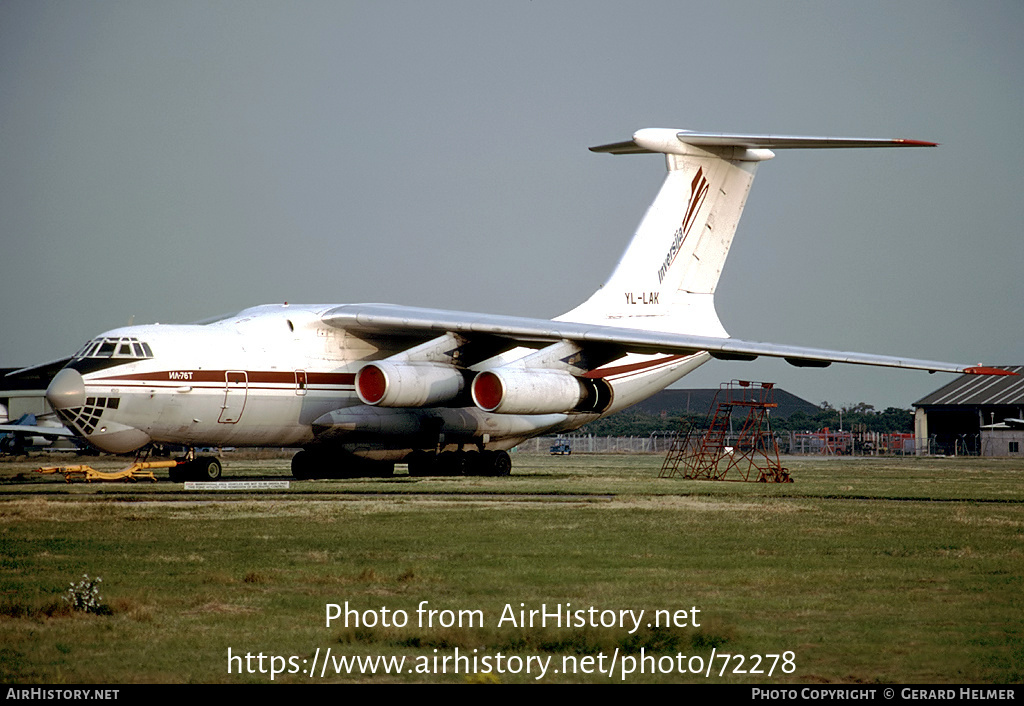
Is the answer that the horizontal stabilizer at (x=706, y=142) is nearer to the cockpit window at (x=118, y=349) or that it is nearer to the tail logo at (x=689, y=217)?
the tail logo at (x=689, y=217)

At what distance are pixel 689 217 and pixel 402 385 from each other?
24.8 feet

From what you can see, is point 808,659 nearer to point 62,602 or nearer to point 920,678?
point 920,678

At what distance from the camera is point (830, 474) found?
27.4 metres

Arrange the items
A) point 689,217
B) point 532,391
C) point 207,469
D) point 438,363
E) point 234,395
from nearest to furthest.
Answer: point 234,395 → point 532,391 → point 207,469 → point 438,363 → point 689,217

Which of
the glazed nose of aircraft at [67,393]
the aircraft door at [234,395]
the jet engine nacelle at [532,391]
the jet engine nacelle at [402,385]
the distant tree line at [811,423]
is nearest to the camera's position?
the glazed nose of aircraft at [67,393]

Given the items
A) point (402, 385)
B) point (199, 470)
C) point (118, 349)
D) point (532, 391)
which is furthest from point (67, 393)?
point (532, 391)

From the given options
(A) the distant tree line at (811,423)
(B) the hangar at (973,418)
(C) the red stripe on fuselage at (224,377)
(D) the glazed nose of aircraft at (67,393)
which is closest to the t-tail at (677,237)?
(C) the red stripe on fuselage at (224,377)

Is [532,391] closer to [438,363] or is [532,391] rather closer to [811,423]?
[438,363]

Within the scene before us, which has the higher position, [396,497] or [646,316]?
[646,316]

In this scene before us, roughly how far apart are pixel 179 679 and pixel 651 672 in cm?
239

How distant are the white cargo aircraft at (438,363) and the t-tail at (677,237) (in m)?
0.03

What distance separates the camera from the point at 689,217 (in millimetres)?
24500

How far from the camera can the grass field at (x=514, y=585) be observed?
21.6 feet
